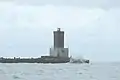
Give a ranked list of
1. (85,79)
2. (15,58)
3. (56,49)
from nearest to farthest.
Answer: (85,79), (56,49), (15,58)

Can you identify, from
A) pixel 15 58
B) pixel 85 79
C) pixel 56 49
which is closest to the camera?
pixel 85 79

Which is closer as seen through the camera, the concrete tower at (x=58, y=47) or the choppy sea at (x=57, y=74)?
the choppy sea at (x=57, y=74)

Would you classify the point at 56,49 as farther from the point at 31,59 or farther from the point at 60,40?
the point at 31,59

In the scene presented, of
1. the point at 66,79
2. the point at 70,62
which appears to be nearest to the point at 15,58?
the point at 70,62

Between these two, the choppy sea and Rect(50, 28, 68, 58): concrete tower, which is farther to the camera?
Rect(50, 28, 68, 58): concrete tower

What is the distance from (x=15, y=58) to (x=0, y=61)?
20.2 ft

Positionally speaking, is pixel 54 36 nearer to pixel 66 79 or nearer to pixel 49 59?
pixel 49 59

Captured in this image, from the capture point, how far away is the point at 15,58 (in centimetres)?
18362

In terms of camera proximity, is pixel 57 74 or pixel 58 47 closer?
pixel 57 74

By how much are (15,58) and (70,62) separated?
58.3 ft

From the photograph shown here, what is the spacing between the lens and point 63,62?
17850 cm

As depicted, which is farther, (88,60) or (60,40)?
(88,60)

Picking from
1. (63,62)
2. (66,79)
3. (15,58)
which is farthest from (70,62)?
(66,79)

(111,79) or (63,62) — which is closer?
(111,79)
